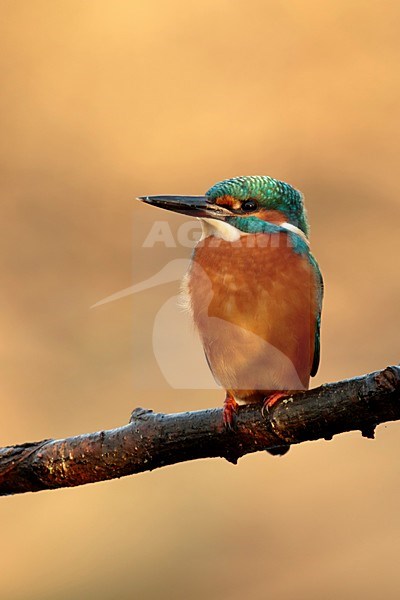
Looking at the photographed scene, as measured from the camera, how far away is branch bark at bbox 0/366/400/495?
1.42m

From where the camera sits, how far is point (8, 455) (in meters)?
1.79

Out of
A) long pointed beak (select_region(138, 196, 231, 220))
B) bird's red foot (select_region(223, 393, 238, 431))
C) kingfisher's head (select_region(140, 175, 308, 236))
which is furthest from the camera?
kingfisher's head (select_region(140, 175, 308, 236))

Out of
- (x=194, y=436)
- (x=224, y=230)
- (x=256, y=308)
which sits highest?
(x=224, y=230)

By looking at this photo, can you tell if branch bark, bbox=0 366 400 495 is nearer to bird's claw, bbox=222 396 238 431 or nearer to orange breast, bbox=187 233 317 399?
bird's claw, bbox=222 396 238 431

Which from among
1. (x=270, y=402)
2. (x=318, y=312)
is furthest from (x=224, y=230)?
(x=270, y=402)

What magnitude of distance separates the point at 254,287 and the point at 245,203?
9.3 inches

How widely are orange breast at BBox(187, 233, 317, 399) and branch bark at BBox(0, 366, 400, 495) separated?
10.2 inches

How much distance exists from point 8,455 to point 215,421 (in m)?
0.49

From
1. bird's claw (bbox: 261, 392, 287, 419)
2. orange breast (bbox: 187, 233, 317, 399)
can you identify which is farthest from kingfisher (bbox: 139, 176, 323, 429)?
bird's claw (bbox: 261, 392, 287, 419)

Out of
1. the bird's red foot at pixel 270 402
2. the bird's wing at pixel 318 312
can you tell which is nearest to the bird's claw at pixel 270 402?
the bird's red foot at pixel 270 402

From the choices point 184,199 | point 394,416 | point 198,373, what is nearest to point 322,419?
point 394,416

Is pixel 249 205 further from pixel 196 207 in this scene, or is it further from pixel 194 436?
pixel 194 436

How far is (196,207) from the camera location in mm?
1953

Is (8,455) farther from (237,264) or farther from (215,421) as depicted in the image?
(237,264)
